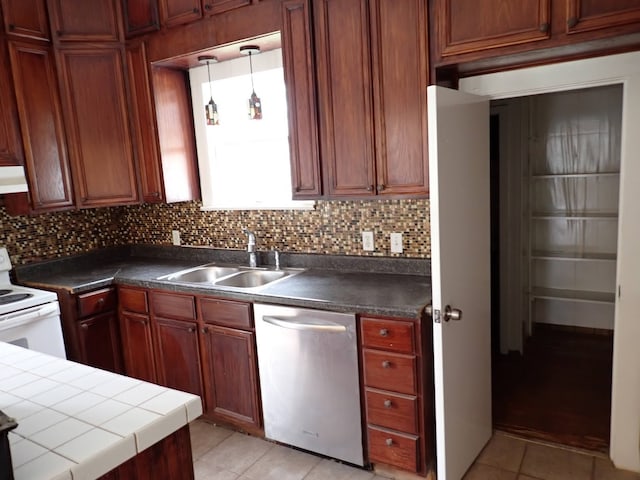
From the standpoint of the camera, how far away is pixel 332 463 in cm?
251

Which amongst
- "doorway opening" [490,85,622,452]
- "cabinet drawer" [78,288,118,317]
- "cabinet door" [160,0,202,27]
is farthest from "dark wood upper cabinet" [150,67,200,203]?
"doorway opening" [490,85,622,452]

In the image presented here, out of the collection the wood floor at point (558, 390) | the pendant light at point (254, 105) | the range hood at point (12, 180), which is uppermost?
the pendant light at point (254, 105)

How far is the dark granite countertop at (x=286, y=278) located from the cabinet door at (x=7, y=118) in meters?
0.80

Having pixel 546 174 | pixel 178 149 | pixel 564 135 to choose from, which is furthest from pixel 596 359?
pixel 178 149

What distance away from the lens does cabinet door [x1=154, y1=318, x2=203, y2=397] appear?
9.41 ft

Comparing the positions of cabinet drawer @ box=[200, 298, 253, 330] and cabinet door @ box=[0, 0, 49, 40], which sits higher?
cabinet door @ box=[0, 0, 49, 40]

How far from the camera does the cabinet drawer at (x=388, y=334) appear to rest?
7.04 ft

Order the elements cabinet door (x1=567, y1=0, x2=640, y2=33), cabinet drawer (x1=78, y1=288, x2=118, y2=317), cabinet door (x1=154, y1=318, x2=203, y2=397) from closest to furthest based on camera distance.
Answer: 1. cabinet door (x1=567, y1=0, x2=640, y2=33)
2. cabinet door (x1=154, y1=318, x2=203, y2=397)
3. cabinet drawer (x1=78, y1=288, x2=118, y2=317)

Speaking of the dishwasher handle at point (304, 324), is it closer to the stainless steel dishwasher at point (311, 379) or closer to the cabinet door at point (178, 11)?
the stainless steel dishwasher at point (311, 379)

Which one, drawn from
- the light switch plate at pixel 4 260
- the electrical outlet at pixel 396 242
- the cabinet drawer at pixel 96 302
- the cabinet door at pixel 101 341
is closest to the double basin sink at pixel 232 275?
the cabinet drawer at pixel 96 302

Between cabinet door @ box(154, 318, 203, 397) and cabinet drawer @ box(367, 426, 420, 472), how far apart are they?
44.1 inches

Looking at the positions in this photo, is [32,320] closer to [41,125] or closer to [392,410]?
[41,125]

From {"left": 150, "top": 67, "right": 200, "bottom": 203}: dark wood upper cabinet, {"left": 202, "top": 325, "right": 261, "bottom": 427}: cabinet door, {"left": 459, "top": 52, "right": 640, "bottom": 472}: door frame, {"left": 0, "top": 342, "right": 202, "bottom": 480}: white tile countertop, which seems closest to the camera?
{"left": 0, "top": 342, "right": 202, "bottom": 480}: white tile countertop

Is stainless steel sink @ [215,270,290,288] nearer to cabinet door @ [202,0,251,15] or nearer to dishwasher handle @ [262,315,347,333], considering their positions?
dishwasher handle @ [262,315,347,333]
